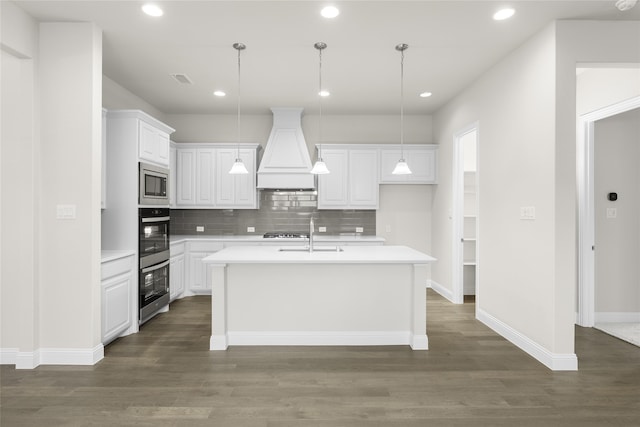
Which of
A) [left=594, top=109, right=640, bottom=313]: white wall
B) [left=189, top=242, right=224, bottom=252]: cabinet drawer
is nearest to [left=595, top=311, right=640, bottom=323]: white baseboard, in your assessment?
[left=594, top=109, right=640, bottom=313]: white wall

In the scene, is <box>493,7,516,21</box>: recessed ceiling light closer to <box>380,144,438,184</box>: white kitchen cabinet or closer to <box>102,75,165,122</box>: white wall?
<box>380,144,438,184</box>: white kitchen cabinet

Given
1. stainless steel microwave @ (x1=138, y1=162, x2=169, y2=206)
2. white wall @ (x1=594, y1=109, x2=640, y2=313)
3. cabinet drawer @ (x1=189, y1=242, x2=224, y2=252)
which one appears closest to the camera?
stainless steel microwave @ (x1=138, y1=162, x2=169, y2=206)

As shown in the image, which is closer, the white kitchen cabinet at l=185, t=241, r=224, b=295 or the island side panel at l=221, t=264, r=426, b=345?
the island side panel at l=221, t=264, r=426, b=345

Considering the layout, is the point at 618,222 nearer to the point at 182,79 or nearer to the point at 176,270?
the point at 182,79

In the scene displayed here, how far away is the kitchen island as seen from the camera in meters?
3.59

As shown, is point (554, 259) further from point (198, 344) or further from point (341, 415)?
point (198, 344)

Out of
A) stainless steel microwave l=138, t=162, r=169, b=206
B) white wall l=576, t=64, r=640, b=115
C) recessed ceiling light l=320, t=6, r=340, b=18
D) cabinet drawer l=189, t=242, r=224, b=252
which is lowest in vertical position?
cabinet drawer l=189, t=242, r=224, b=252

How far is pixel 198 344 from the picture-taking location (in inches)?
144

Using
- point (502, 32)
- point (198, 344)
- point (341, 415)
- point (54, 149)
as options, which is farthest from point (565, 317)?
point (54, 149)

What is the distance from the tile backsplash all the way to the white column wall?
3.06 m

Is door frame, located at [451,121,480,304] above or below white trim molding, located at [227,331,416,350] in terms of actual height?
above

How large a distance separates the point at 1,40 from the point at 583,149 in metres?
5.53

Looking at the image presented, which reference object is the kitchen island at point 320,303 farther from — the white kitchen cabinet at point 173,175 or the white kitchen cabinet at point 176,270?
the white kitchen cabinet at point 173,175

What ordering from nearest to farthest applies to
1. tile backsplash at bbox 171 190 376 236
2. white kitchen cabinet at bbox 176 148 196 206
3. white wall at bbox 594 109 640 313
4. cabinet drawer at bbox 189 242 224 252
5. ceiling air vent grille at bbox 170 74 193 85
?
1. white wall at bbox 594 109 640 313
2. ceiling air vent grille at bbox 170 74 193 85
3. cabinet drawer at bbox 189 242 224 252
4. white kitchen cabinet at bbox 176 148 196 206
5. tile backsplash at bbox 171 190 376 236
